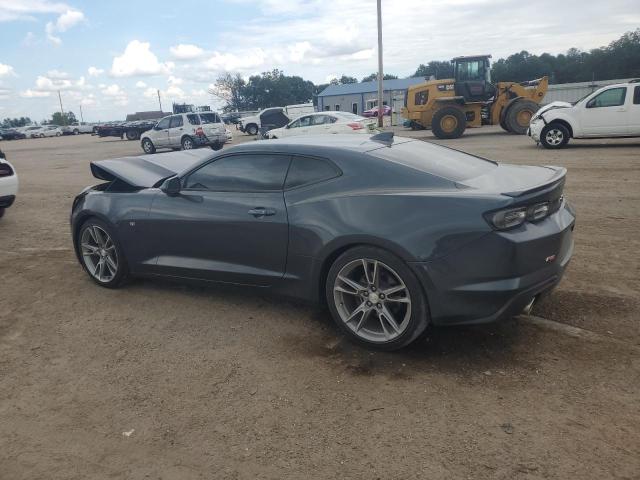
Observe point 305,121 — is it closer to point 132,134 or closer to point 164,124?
point 164,124

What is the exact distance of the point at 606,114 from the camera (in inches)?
544

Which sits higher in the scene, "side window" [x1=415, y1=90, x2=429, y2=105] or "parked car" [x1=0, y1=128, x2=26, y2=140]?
"side window" [x1=415, y1=90, x2=429, y2=105]

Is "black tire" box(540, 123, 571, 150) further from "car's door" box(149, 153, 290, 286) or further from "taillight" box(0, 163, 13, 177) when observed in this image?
"taillight" box(0, 163, 13, 177)

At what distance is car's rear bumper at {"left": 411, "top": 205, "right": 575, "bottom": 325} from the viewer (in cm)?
308

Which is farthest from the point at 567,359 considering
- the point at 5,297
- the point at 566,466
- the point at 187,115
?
the point at 187,115

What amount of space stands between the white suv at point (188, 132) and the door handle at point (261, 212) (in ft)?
62.3

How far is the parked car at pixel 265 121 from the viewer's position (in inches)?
1278

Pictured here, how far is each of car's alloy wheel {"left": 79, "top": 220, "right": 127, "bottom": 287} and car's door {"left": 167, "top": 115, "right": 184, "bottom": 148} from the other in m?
18.0

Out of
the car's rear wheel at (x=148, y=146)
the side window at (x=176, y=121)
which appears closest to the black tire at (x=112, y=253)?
the side window at (x=176, y=121)

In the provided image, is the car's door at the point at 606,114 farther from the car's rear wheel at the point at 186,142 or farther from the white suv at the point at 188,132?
the car's rear wheel at the point at 186,142

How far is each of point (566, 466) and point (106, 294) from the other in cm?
420

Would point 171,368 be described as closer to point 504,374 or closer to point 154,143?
point 504,374

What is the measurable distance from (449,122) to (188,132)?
10944mm

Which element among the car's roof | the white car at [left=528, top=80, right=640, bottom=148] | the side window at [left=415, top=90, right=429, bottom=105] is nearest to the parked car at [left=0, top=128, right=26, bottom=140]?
the side window at [left=415, top=90, right=429, bottom=105]
